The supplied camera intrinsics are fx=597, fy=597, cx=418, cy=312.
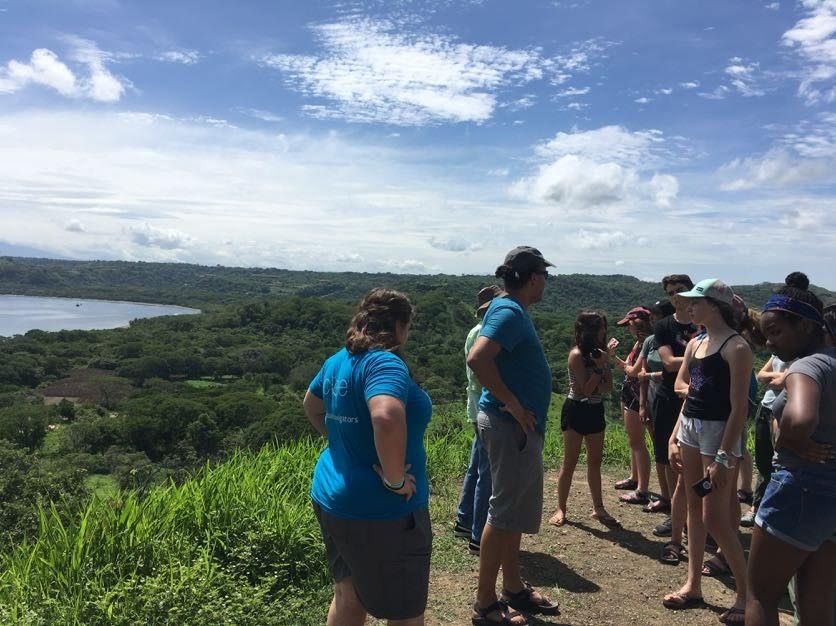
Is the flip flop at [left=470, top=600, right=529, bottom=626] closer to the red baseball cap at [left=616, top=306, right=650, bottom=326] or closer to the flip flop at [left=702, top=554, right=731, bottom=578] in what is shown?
the flip flop at [left=702, top=554, right=731, bottom=578]

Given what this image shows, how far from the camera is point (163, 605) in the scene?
254 cm

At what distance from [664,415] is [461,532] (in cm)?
149

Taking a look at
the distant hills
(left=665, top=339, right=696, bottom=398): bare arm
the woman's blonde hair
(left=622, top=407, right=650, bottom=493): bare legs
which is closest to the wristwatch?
(left=665, top=339, right=696, bottom=398): bare arm

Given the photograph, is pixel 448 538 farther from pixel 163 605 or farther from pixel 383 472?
pixel 383 472

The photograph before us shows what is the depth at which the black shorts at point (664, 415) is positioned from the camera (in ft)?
12.1

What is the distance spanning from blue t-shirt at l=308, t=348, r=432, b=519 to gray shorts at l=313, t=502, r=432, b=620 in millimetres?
39

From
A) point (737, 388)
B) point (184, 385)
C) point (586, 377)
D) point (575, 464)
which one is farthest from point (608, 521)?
point (184, 385)

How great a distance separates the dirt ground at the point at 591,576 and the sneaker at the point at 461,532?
0.17ft

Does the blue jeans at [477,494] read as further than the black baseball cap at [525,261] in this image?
Yes

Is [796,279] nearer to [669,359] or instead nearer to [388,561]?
[669,359]

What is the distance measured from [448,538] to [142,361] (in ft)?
231

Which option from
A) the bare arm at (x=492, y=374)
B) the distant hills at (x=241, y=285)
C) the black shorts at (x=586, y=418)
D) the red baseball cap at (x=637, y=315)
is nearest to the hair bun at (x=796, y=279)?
the red baseball cap at (x=637, y=315)

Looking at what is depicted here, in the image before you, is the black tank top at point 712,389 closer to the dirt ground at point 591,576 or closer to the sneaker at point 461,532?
the dirt ground at point 591,576

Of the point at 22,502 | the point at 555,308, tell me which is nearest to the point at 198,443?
the point at 22,502
